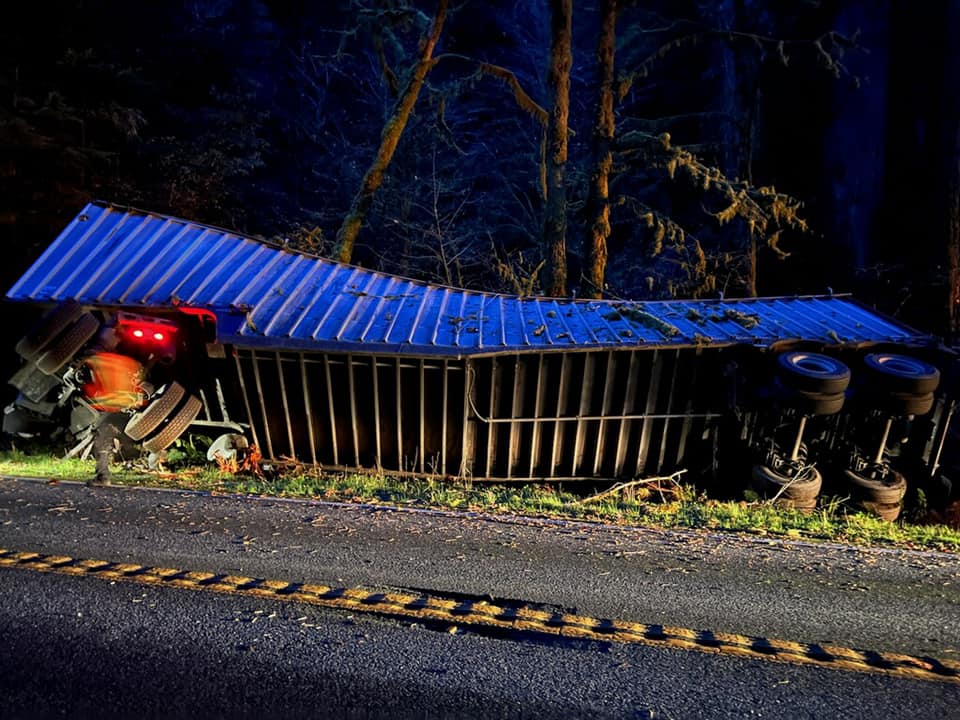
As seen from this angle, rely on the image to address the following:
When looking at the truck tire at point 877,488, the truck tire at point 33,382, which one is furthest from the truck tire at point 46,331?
the truck tire at point 877,488

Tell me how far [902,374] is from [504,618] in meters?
6.01

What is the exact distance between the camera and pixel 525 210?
21.8 m

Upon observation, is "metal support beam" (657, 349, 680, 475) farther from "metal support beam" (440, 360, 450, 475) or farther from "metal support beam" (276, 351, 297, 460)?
"metal support beam" (276, 351, 297, 460)

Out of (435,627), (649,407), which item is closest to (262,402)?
(649,407)

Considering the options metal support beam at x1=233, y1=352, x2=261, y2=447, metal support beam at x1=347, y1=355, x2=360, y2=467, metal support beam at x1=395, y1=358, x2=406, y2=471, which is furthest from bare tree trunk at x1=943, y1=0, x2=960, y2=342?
metal support beam at x1=233, y1=352, x2=261, y2=447

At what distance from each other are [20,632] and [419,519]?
2.96m

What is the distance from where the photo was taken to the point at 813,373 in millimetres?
6965

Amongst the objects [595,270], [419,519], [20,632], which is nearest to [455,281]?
[595,270]

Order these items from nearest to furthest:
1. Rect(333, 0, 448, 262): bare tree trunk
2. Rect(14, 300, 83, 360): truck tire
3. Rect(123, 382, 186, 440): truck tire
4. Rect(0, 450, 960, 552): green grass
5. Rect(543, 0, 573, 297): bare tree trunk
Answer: Rect(0, 450, 960, 552): green grass, Rect(14, 300, 83, 360): truck tire, Rect(123, 382, 186, 440): truck tire, Rect(543, 0, 573, 297): bare tree trunk, Rect(333, 0, 448, 262): bare tree trunk

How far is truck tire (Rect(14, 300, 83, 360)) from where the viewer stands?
7141 millimetres

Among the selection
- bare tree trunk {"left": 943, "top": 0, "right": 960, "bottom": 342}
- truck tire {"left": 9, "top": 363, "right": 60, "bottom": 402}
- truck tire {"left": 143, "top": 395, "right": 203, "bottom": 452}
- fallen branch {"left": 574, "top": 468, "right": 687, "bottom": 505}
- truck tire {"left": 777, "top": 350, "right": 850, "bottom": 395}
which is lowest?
fallen branch {"left": 574, "top": 468, "right": 687, "bottom": 505}

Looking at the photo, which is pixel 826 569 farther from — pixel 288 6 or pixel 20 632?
pixel 288 6

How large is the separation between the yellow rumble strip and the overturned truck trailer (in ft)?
12.9

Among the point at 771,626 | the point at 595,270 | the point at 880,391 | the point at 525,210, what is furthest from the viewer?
the point at 525,210
